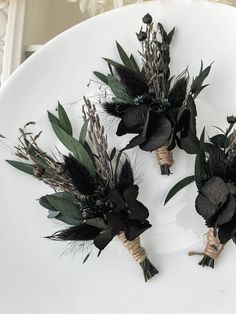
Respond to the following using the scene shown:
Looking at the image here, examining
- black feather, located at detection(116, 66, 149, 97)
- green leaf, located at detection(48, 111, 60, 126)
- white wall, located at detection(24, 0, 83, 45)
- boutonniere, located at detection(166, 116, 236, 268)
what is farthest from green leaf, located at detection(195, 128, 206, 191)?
white wall, located at detection(24, 0, 83, 45)

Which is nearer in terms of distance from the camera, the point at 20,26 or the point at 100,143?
the point at 100,143

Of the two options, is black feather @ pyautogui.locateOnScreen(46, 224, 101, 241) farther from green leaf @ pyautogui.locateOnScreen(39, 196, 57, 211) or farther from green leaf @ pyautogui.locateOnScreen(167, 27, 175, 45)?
→ green leaf @ pyautogui.locateOnScreen(167, 27, 175, 45)

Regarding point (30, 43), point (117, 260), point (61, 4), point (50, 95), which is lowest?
point (117, 260)

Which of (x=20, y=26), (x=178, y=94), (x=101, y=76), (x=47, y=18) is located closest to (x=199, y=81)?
(x=178, y=94)

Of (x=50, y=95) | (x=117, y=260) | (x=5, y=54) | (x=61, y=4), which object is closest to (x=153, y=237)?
(x=117, y=260)

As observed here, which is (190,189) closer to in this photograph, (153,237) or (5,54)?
(153,237)

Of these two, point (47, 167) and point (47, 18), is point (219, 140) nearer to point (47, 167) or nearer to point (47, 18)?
point (47, 167)
